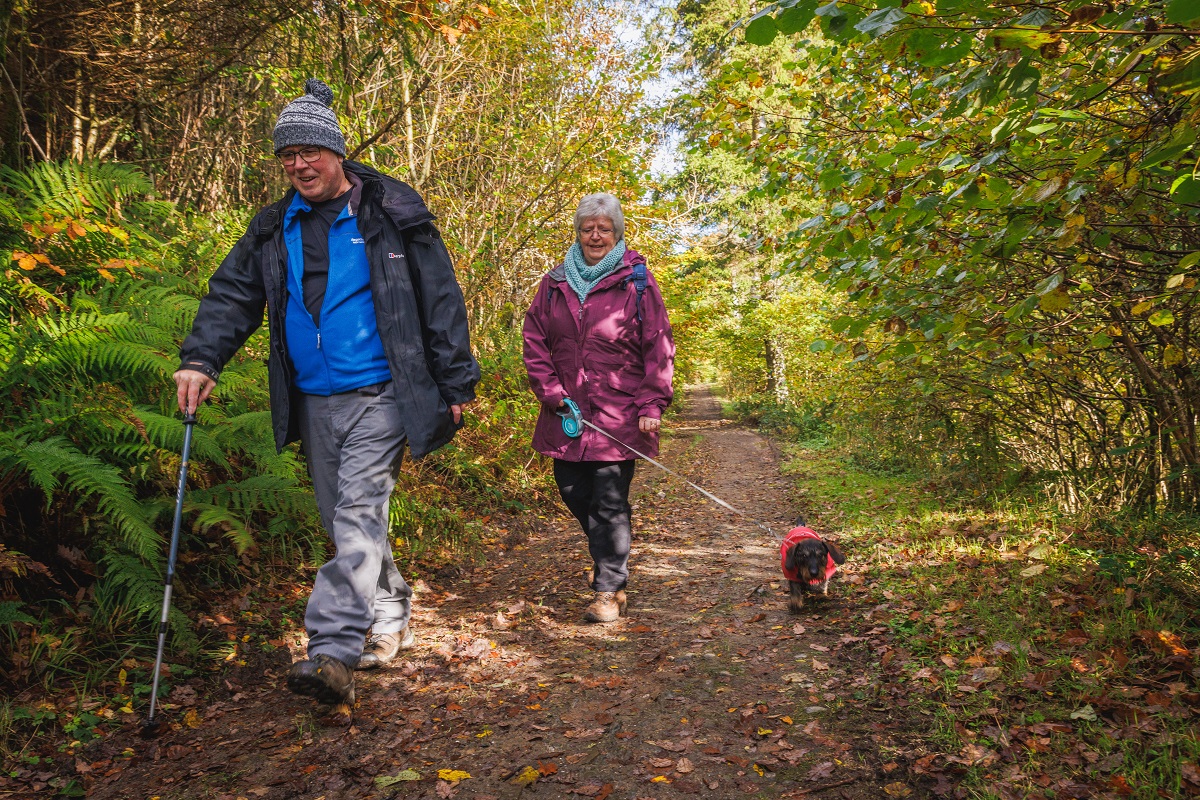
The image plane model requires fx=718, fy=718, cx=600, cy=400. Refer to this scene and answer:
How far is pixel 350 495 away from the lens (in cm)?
322

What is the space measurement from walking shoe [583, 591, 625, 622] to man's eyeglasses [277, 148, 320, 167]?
9.54 ft

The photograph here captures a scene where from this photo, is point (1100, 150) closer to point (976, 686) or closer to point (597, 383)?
point (976, 686)

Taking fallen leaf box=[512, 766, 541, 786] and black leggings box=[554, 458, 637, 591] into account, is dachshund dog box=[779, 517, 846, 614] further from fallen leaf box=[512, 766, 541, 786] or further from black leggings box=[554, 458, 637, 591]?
fallen leaf box=[512, 766, 541, 786]

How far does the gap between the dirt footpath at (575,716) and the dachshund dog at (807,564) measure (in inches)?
5.6

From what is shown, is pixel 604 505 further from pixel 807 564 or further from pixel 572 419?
pixel 807 564

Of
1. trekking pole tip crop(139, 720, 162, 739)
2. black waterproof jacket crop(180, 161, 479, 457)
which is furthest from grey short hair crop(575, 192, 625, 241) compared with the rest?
trekking pole tip crop(139, 720, 162, 739)

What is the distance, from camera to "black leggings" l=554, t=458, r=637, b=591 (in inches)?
173

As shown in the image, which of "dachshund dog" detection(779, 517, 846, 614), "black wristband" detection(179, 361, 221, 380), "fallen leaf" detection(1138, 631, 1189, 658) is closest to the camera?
"fallen leaf" detection(1138, 631, 1189, 658)

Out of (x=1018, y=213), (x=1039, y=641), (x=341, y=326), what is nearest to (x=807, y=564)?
(x=1039, y=641)

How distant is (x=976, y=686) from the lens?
10.2ft

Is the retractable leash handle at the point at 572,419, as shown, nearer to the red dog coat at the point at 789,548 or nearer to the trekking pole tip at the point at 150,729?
the red dog coat at the point at 789,548

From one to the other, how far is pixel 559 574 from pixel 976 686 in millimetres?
3192

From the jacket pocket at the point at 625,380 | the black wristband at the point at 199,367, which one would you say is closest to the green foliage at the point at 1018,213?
the jacket pocket at the point at 625,380

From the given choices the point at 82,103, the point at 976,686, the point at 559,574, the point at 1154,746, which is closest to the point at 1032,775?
the point at 1154,746
